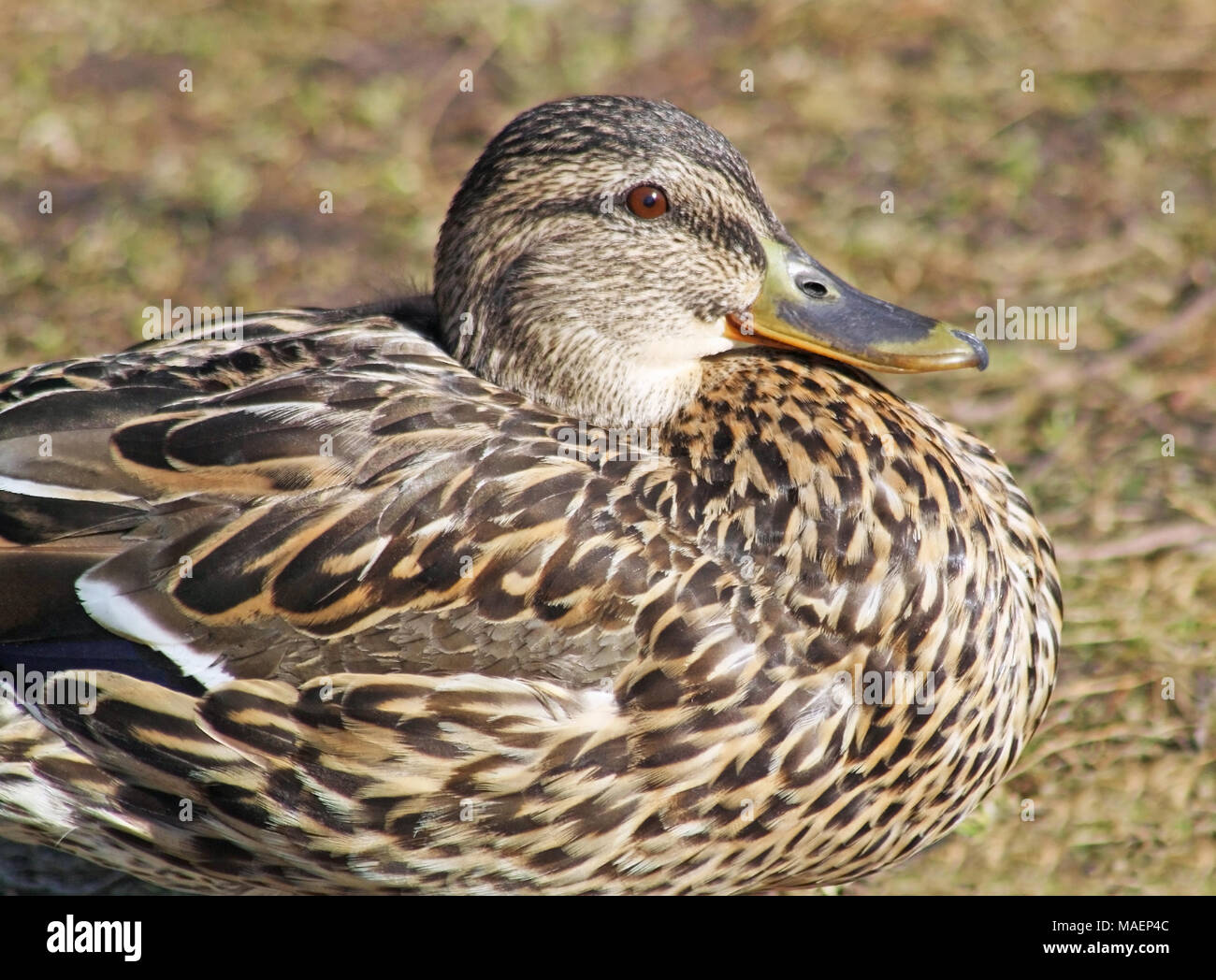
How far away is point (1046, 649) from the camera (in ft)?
10.1

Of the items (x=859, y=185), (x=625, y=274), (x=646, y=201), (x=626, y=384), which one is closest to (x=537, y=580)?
(x=626, y=384)

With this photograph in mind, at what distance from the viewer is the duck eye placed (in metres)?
2.86

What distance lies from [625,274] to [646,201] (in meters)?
0.15

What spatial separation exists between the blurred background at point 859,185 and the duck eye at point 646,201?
132cm

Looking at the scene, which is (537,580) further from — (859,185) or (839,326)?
(859,185)

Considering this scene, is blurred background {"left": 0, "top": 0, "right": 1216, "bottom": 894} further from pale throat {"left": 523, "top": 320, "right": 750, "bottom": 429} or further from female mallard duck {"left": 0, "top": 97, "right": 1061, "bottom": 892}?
pale throat {"left": 523, "top": 320, "right": 750, "bottom": 429}

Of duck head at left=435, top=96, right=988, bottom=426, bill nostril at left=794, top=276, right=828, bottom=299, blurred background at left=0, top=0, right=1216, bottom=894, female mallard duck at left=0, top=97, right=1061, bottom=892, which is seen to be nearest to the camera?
female mallard duck at left=0, top=97, right=1061, bottom=892

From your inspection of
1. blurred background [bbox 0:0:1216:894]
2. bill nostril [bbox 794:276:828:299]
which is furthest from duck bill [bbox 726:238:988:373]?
blurred background [bbox 0:0:1216:894]

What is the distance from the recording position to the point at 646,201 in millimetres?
2871

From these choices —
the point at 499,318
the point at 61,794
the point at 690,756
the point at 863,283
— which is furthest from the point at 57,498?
the point at 863,283

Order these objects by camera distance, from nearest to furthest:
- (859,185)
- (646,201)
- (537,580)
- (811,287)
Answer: (537,580) → (646,201) → (811,287) → (859,185)

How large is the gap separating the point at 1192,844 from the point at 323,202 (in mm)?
3499

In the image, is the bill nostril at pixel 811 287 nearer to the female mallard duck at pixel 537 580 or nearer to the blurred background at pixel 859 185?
the female mallard duck at pixel 537 580

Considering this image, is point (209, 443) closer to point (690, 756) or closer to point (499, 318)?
point (499, 318)
